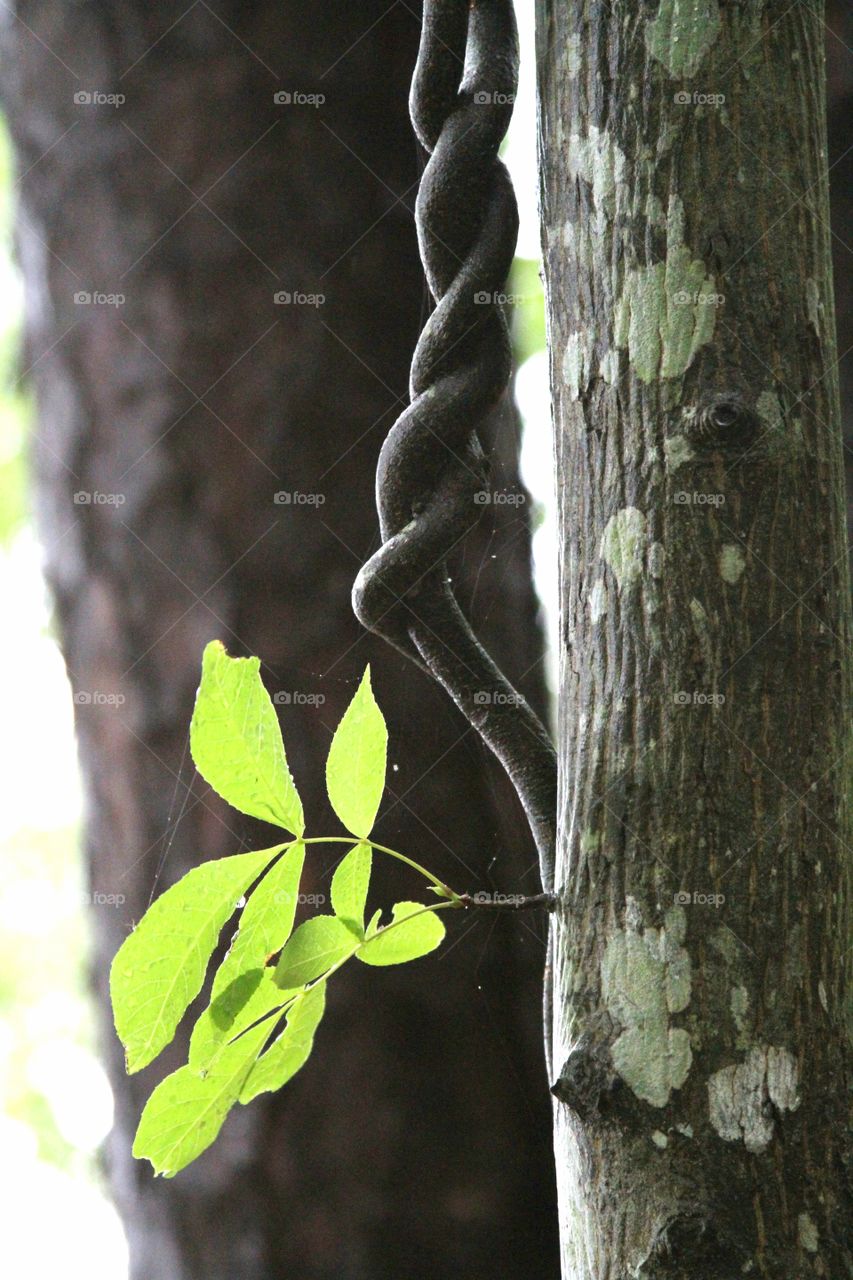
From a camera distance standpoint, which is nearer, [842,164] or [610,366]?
[610,366]

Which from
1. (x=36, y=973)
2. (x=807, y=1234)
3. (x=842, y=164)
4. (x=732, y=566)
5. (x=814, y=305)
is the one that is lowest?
(x=36, y=973)

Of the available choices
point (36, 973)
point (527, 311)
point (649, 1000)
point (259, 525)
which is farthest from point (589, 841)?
point (36, 973)

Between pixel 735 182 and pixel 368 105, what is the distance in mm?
502

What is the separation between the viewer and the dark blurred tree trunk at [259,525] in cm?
75

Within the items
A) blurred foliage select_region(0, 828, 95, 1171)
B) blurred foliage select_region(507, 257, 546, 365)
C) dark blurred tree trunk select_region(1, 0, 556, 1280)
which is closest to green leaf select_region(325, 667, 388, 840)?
dark blurred tree trunk select_region(1, 0, 556, 1280)

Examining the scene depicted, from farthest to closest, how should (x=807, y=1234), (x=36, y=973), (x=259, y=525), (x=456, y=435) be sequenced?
(x=36, y=973) → (x=259, y=525) → (x=456, y=435) → (x=807, y=1234)

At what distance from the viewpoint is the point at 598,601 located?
427mm

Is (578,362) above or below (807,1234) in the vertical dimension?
above

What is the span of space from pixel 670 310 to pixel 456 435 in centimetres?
10

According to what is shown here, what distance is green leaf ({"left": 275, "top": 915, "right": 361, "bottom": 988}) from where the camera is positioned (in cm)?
39

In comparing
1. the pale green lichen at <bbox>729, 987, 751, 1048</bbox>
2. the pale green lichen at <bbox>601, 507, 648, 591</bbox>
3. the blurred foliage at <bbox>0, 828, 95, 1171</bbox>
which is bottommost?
the blurred foliage at <bbox>0, 828, 95, 1171</bbox>

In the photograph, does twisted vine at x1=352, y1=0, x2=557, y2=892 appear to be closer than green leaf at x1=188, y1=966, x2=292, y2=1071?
No

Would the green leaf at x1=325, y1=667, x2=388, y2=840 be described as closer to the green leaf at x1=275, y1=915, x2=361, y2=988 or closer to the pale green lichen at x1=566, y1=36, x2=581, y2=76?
the green leaf at x1=275, y1=915, x2=361, y2=988

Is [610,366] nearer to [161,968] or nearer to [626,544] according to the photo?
[626,544]
